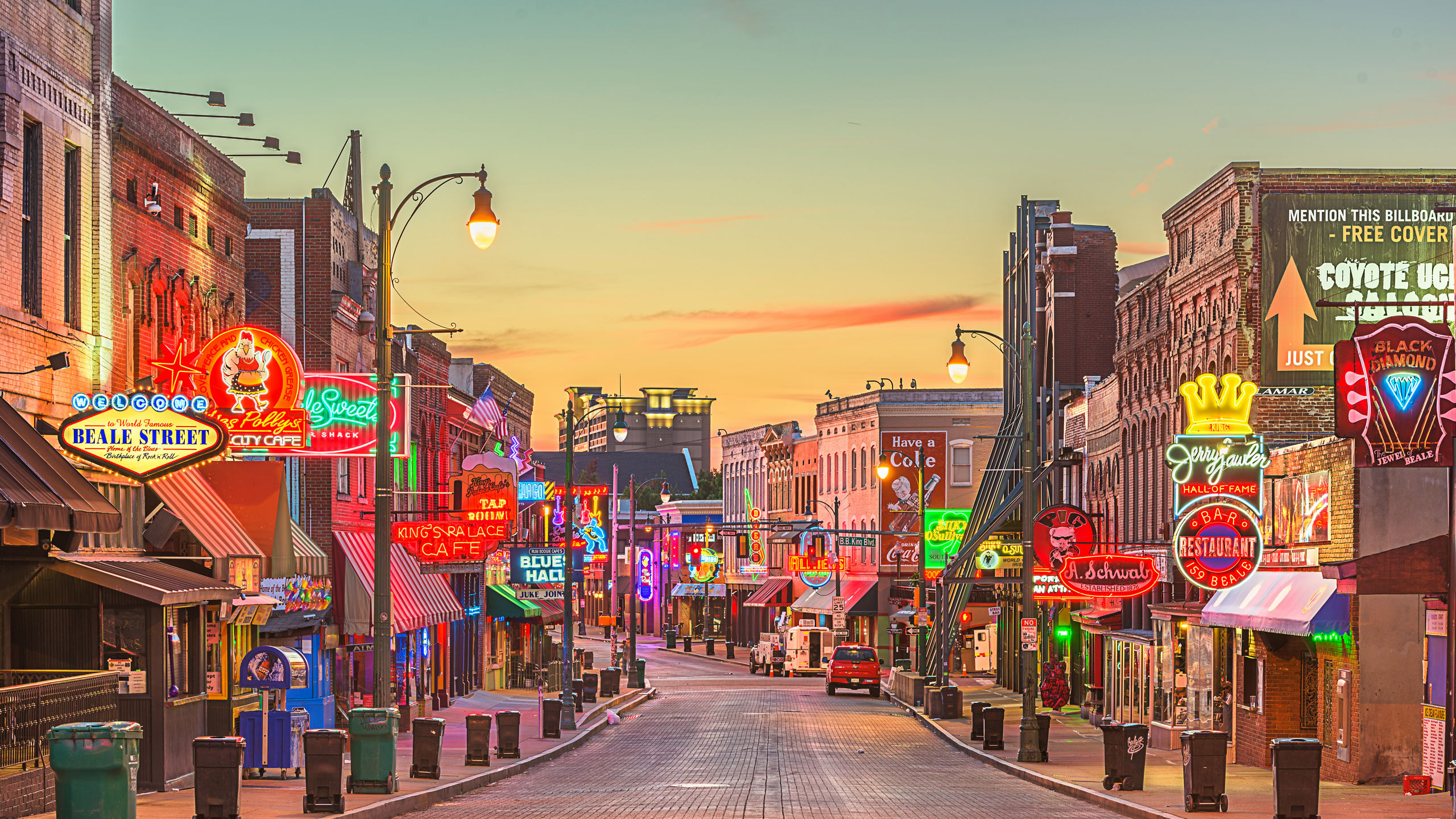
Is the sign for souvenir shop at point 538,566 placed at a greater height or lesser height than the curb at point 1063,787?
greater

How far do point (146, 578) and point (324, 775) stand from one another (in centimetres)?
438

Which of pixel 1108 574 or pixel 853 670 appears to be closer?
pixel 1108 574

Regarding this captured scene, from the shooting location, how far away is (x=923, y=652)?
2435 inches

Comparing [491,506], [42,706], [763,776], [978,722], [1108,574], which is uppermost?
[491,506]

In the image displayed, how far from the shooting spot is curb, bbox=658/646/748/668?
313 ft

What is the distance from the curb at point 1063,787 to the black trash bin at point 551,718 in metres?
8.79

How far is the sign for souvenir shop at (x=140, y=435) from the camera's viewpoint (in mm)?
22750

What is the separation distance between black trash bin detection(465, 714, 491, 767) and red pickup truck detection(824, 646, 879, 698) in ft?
113

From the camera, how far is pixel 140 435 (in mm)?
23031

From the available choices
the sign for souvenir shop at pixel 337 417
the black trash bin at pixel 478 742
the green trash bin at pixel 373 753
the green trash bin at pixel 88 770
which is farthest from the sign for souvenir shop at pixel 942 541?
the green trash bin at pixel 88 770

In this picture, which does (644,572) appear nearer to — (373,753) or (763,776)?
(763,776)

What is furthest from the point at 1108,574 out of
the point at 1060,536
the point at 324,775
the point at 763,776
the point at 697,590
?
the point at 697,590

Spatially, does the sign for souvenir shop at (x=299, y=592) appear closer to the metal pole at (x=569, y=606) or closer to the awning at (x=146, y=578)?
the awning at (x=146, y=578)

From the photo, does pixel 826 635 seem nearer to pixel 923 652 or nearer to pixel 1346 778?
pixel 923 652
